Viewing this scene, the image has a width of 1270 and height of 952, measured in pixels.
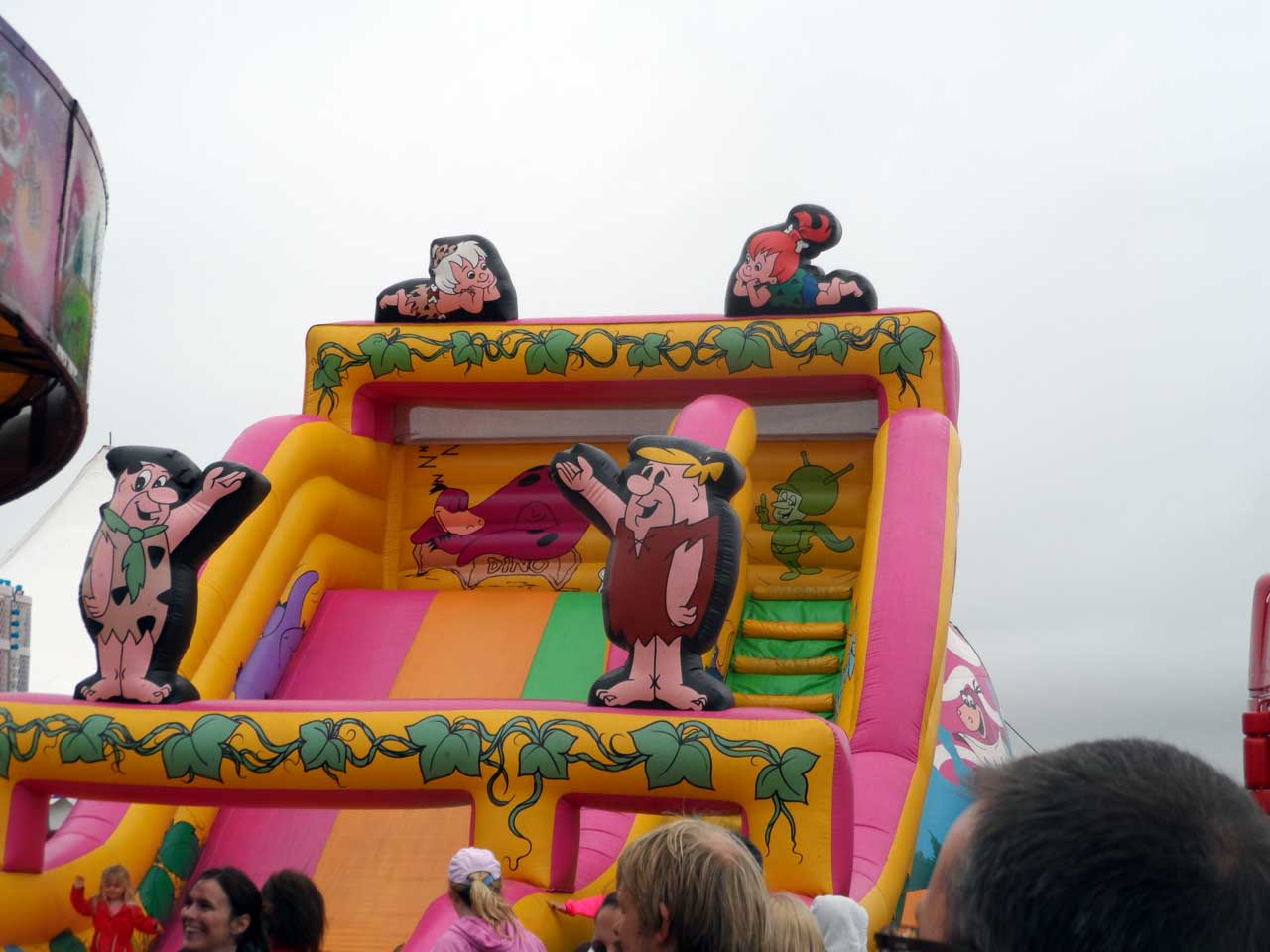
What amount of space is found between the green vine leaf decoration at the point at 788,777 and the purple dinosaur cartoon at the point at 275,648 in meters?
2.34

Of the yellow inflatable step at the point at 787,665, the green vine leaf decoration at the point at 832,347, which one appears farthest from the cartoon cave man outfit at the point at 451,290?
the yellow inflatable step at the point at 787,665

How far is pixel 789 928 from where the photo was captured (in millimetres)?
1624

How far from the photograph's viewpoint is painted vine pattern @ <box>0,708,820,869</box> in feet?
13.9

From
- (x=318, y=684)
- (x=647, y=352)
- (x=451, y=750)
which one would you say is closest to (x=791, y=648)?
(x=647, y=352)

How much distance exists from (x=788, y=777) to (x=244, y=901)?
173 cm

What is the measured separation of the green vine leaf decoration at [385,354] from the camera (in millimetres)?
6785

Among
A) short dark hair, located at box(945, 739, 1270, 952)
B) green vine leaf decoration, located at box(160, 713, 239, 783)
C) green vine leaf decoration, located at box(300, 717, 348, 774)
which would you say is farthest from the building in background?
short dark hair, located at box(945, 739, 1270, 952)

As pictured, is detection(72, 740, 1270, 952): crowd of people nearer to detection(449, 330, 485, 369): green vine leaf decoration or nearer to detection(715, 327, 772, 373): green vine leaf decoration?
detection(715, 327, 772, 373): green vine leaf decoration

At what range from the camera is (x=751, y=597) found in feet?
21.4

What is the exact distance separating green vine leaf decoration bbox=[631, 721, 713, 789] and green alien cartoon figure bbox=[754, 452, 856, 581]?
233 cm

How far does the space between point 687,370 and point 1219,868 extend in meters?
5.80

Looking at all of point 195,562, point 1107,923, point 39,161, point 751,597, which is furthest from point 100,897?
point 1107,923

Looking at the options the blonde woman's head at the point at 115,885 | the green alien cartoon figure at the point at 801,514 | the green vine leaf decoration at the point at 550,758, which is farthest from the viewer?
the green alien cartoon figure at the point at 801,514

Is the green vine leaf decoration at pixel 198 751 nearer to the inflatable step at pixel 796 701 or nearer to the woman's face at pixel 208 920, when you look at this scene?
the woman's face at pixel 208 920
